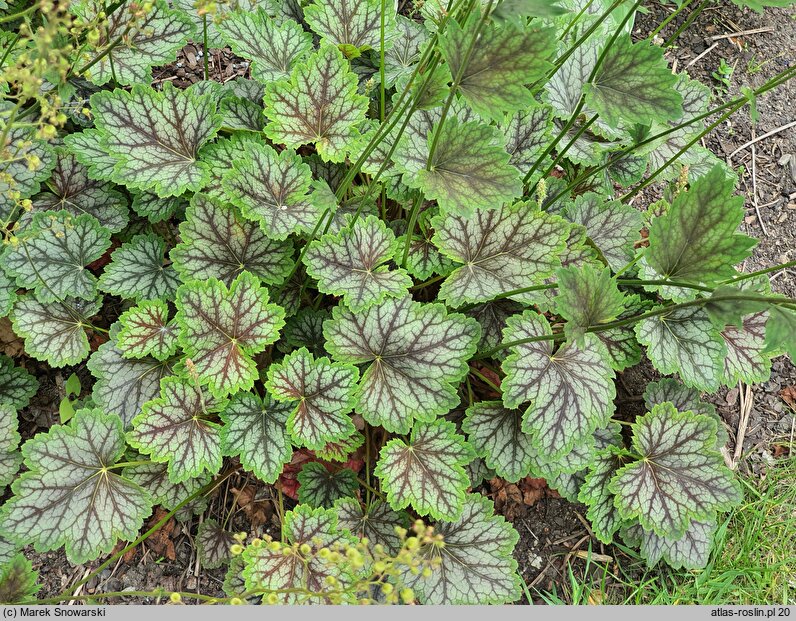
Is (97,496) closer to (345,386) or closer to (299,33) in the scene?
(345,386)

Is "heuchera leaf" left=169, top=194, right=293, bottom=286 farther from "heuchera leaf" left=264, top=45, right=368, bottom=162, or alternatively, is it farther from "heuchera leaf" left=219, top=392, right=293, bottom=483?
"heuchera leaf" left=219, top=392, right=293, bottom=483

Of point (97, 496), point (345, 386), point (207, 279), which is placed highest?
point (207, 279)

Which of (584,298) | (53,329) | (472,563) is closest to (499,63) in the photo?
(584,298)

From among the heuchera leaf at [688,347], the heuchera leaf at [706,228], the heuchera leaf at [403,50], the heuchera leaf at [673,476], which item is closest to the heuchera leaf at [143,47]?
the heuchera leaf at [403,50]

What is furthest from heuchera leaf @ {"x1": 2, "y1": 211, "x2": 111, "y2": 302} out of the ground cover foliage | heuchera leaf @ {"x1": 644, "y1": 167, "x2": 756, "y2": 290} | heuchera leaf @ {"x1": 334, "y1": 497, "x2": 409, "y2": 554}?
heuchera leaf @ {"x1": 644, "y1": 167, "x2": 756, "y2": 290}

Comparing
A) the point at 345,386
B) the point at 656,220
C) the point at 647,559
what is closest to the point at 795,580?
the point at 647,559
